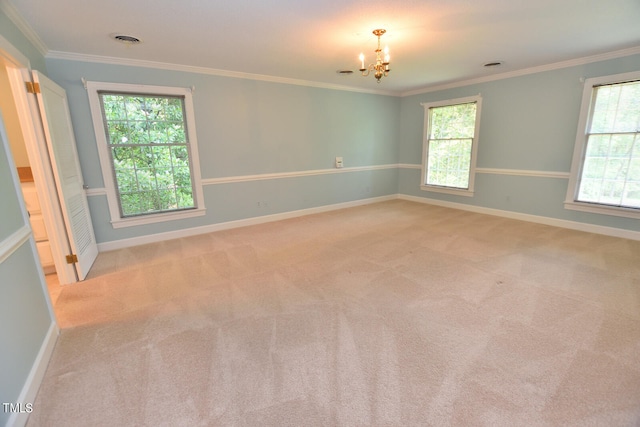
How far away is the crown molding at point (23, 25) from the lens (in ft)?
7.02

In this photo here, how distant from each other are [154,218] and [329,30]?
11.1 ft

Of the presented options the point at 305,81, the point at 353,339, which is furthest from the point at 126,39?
the point at 353,339

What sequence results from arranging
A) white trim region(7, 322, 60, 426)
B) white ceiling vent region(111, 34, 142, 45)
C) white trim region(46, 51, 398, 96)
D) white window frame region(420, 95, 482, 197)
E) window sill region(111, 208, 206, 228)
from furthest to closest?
1. white window frame region(420, 95, 482, 197)
2. window sill region(111, 208, 206, 228)
3. white trim region(46, 51, 398, 96)
4. white ceiling vent region(111, 34, 142, 45)
5. white trim region(7, 322, 60, 426)

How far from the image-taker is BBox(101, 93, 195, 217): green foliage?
147 inches

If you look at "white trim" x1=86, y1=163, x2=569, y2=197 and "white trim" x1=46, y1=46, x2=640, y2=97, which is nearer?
"white trim" x1=46, y1=46, x2=640, y2=97

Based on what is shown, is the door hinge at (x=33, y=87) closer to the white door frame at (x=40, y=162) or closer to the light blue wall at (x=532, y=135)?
the white door frame at (x=40, y=162)

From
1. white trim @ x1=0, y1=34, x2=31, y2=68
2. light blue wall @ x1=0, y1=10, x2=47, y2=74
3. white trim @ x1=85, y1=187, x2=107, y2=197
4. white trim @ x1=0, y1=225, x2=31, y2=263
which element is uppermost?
light blue wall @ x1=0, y1=10, x2=47, y2=74

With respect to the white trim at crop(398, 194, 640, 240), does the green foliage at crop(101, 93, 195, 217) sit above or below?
above

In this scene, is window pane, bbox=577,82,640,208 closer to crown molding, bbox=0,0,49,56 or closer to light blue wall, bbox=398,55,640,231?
light blue wall, bbox=398,55,640,231

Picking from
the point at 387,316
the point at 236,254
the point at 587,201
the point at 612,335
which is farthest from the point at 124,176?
the point at 587,201

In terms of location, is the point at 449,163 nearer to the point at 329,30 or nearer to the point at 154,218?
the point at 329,30

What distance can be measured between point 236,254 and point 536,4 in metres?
3.93

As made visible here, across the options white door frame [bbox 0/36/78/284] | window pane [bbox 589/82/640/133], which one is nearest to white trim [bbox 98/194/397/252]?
white door frame [bbox 0/36/78/284]

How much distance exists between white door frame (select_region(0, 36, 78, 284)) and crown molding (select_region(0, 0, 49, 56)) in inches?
10.3
